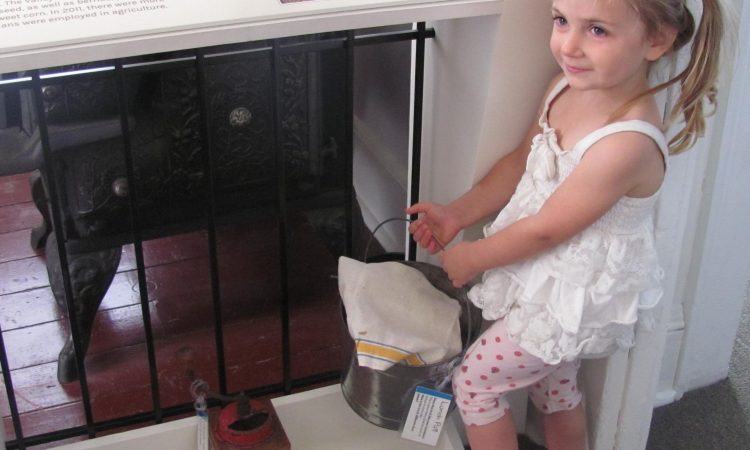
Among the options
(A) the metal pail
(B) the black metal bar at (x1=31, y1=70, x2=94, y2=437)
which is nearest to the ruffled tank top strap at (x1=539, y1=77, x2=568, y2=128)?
(A) the metal pail

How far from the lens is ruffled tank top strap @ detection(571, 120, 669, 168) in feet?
3.83

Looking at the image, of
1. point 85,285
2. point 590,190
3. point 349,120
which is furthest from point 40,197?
point 590,190

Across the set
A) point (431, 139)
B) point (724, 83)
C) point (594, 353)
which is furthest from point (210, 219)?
point (724, 83)

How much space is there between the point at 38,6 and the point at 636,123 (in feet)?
2.43

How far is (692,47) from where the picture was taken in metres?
1.18

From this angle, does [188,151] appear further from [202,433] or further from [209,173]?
[202,433]

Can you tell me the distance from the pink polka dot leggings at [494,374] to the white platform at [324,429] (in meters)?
0.18

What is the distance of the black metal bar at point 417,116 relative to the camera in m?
1.51

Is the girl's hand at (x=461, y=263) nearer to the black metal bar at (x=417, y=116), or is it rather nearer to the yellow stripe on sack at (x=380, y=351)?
the yellow stripe on sack at (x=380, y=351)

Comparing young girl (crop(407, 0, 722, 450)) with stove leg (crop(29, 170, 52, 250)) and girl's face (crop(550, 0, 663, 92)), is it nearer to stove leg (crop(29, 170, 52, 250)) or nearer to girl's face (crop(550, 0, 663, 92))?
girl's face (crop(550, 0, 663, 92))

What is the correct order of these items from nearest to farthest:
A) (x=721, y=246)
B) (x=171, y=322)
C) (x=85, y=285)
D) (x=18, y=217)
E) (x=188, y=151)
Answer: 1. (x=721, y=246)
2. (x=85, y=285)
3. (x=188, y=151)
4. (x=171, y=322)
5. (x=18, y=217)

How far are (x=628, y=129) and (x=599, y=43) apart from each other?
11 centimetres

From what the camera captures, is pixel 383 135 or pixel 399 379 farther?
pixel 383 135

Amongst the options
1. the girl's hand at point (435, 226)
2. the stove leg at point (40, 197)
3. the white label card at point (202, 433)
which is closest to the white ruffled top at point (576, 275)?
the girl's hand at point (435, 226)
